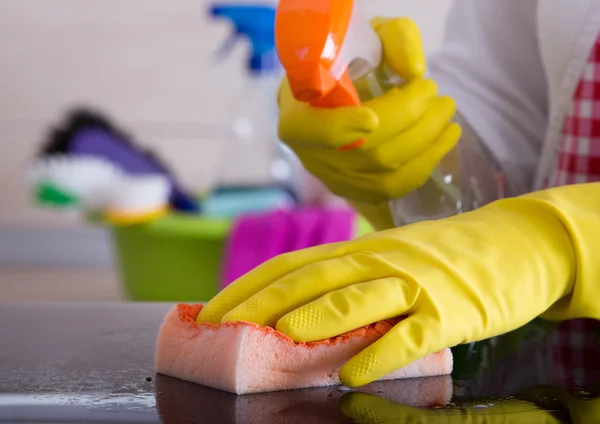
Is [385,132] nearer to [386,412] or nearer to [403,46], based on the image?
[403,46]

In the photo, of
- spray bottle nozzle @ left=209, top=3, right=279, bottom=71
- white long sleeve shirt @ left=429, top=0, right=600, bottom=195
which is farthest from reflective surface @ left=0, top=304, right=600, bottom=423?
spray bottle nozzle @ left=209, top=3, right=279, bottom=71

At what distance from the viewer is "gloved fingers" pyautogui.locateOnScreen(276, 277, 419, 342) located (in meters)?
0.40

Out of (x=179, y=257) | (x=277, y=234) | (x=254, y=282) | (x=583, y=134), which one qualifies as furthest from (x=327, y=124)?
(x=179, y=257)

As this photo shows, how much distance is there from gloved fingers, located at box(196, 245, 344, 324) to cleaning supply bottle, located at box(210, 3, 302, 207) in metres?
0.94

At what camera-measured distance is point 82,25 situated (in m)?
2.40

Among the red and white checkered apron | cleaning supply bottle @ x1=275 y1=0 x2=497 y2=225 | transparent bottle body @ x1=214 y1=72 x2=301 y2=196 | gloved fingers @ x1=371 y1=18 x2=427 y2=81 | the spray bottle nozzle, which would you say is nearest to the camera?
cleaning supply bottle @ x1=275 y1=0 x2=497 y2=225

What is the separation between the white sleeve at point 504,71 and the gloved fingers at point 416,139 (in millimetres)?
152

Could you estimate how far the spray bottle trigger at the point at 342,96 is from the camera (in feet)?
1.65

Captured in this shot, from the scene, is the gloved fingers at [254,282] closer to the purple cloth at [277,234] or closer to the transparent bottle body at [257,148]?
the purple cloth at [277,234]

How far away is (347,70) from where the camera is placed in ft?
1.73

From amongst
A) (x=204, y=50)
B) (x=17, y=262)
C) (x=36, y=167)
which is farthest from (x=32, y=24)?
(x=36, y=167)

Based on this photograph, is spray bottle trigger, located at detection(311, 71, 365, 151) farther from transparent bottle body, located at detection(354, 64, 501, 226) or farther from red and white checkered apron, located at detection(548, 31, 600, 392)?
red and white checkered apron, located at detection(548, 31, 600, 392)

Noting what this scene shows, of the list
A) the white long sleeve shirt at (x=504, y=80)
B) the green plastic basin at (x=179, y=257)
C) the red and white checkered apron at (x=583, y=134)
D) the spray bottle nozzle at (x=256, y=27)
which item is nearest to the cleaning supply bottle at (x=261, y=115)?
the spray bottle nozzle at (x=256, y=27)

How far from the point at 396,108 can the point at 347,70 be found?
6 cm
